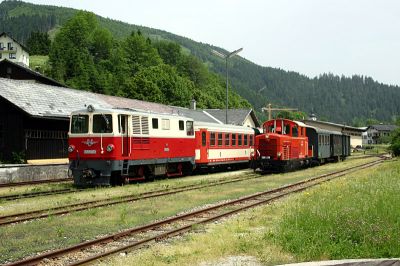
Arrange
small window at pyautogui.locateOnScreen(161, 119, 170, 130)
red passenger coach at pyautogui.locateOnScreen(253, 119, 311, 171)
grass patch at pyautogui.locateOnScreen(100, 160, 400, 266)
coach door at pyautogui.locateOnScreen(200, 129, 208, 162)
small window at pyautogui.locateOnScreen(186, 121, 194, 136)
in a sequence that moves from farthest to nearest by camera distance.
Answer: red passenger coach at pyautogui.locateOnScreen(253, 119, 311, 171) < coach door at pyautogui.locateOnScreen(200, 129, 208, 162) < small window at pyautogui.locateOnScreen(186, 121, 194, 136) < small window at pyautogui.locateOnScreen(161, 119, 170, 130) < grass patch at pyautogui.locateOnScreen(100, 160, 400, 266)

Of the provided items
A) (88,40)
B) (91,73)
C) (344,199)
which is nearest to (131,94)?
(91,73)

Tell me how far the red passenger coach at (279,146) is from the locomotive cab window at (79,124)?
1228 cm

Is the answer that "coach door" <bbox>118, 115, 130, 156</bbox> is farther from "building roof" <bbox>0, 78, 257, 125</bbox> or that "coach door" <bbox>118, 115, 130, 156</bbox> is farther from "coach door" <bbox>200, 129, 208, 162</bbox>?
"coach door" <bbox>200, 129, 208, 162</bbox>

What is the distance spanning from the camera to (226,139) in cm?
3098

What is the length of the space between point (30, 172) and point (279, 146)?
14.0 metres

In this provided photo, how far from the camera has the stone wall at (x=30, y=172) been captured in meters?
22.7

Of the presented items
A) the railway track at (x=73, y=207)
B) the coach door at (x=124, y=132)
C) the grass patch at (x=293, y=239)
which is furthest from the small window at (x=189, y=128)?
the grass patch at (x=293, y=239)

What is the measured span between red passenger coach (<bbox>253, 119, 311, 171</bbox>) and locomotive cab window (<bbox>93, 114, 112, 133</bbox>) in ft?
39.0

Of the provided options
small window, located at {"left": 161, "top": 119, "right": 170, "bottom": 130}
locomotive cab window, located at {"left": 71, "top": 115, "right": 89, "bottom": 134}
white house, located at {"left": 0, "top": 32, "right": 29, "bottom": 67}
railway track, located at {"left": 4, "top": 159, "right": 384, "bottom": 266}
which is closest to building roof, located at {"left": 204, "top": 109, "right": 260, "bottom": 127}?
small window, located at {"left": 161, "top": 119, "right": 170, "bottom": 130}

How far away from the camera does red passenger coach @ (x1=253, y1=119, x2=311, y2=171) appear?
1116 inches

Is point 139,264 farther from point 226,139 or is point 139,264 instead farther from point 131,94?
point 131,94

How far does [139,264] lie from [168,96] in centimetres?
7337

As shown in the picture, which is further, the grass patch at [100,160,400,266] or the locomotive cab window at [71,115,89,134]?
the locomotive cab window at [71,115,89,134]

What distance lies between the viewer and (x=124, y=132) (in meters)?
20.3
